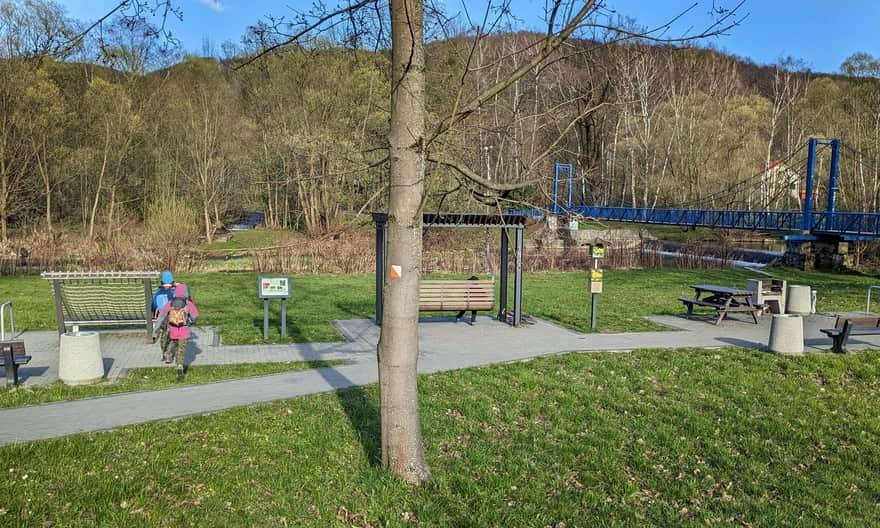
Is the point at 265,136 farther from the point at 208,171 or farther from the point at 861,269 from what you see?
the point at 861,269

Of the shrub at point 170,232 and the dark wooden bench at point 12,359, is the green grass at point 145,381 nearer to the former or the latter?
the dark wooden bench at point 12,359

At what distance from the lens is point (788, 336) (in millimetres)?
10281

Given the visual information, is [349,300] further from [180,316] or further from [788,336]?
[788,336]

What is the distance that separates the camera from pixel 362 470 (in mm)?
5305

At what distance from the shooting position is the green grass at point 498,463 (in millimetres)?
4633

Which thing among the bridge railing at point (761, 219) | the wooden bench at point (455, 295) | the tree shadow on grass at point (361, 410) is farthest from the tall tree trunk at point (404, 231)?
the bridge railing at point (761, 219)

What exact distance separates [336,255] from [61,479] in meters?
17.3

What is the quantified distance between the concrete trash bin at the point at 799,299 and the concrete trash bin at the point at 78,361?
1336 centimetres

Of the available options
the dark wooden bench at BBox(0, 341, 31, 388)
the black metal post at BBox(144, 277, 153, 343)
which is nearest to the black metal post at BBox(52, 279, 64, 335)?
the black metal post at BBox(144, 277, 153, 343)

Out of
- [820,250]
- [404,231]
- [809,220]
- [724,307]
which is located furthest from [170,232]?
[809,220]

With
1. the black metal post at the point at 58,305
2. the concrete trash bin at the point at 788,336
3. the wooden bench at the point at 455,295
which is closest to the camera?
the black metal post at the point at 58,305

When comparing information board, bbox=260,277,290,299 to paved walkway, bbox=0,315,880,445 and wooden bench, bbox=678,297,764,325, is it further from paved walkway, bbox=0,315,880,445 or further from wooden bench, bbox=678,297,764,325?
wooden bench, bbox=678,297,764,325

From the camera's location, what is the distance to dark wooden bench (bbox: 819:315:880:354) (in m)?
10.4

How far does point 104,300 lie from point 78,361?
2138mm
